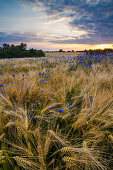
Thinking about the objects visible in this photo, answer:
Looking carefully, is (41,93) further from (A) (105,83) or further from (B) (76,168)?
(A) (105,83)

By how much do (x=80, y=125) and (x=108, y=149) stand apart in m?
0.32

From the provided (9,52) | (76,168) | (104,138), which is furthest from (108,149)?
(9,52)

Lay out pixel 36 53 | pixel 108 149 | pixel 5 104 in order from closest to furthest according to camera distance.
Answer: pixel 108 149, pixel 5 104, pixel 36 53

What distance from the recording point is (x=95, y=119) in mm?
1223

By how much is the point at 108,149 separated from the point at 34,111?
99 cm

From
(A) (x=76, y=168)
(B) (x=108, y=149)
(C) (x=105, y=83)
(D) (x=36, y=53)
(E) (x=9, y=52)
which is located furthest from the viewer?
(D) (x=36, y=53)

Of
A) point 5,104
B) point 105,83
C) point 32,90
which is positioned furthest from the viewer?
point 105,83

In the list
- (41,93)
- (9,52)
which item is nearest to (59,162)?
(41,93)

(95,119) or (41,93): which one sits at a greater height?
(41,93)

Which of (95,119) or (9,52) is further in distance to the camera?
(9,52)

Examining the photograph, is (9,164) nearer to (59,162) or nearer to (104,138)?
(59,162)

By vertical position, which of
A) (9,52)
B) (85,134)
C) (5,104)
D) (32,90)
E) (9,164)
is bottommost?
(9,164)

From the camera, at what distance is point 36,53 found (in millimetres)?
27984

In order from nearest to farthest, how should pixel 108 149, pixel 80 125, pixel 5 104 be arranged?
pixel 108 149 < pixel 80 125 < pixel 5 104
